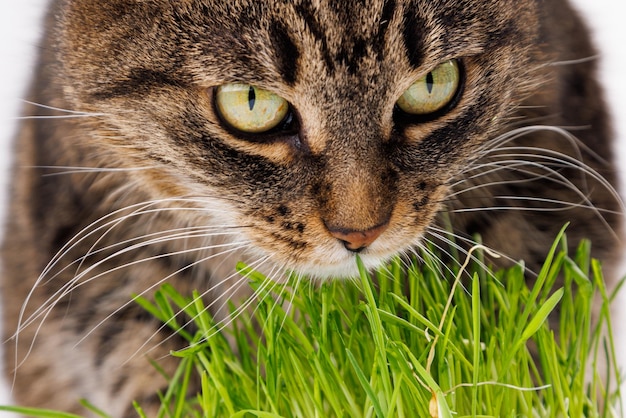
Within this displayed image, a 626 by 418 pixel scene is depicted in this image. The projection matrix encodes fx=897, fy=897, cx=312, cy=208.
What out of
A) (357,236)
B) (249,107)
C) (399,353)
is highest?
(249,107)

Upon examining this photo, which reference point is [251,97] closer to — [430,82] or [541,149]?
[430,82]

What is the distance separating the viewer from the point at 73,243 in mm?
1196

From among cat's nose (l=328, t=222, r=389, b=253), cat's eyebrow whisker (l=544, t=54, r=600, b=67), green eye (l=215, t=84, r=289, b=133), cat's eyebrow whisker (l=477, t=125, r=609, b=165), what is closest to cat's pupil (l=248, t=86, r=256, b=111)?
green eye (l=215, t=84, r=289, b=133)

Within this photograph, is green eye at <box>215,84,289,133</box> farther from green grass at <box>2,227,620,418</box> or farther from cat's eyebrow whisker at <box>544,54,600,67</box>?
cat's eyebrow whisker at <box>544,54,600,67</box>

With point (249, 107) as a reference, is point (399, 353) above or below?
below

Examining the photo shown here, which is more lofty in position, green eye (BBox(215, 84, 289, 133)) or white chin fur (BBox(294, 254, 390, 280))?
green eye (BBox(215, 84, 289, 133))

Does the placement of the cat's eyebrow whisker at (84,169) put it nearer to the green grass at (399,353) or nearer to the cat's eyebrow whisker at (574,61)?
the green grass at (399,353)

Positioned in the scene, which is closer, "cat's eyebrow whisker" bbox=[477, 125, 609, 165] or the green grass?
the green grass

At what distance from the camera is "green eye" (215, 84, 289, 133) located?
0.94 metres

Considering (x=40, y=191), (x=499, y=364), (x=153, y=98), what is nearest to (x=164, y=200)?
(x=153, y=98)

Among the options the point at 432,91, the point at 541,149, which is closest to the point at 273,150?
the point at 432,91

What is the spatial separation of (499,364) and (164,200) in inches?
17.5

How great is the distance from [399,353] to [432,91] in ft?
0.95

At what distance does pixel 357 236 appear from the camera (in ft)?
3.07
